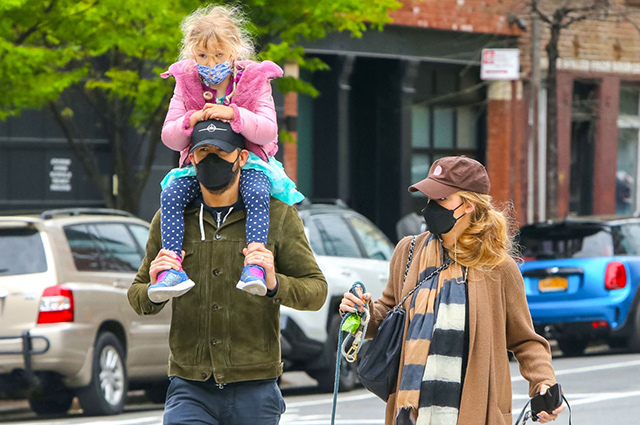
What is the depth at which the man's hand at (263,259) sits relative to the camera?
425 cm

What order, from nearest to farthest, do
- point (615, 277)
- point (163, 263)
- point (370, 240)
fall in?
point (163, 263) < point (370, 240) < point (615, 277)

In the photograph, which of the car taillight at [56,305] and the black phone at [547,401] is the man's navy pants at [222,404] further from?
the car taillight at [56,305]

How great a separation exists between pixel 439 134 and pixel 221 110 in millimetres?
20563

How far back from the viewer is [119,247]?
443 inches

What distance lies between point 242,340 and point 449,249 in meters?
0.86

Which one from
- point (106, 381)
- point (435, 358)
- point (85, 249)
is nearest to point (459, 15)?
point (85, 249)

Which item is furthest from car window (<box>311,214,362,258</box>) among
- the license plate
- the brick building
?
the brick building

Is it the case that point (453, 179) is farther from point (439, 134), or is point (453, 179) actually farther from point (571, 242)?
point (439, 134)

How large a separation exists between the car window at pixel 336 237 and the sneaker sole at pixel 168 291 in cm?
792

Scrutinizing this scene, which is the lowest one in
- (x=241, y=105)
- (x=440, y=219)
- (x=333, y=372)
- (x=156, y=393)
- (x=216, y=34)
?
(x=156, y=393)

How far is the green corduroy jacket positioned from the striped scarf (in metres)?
0.38

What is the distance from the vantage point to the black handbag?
15.1 feet

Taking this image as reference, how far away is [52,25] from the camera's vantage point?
12.8 metres

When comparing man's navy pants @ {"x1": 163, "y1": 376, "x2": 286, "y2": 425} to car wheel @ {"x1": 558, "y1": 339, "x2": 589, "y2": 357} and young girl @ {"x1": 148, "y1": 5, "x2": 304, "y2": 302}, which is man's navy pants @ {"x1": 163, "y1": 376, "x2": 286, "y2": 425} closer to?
young girl @ {"x1": 148, "y1": 5, "x2": 304, "y2": 302}
